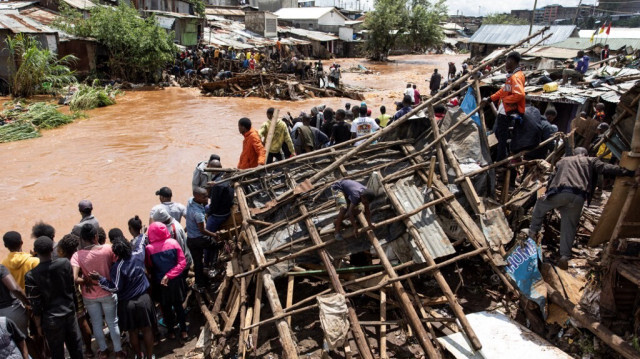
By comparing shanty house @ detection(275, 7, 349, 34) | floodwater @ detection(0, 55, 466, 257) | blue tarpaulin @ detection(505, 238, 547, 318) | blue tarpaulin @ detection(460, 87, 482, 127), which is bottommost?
floodwater @ detection(0, 55, 466, 257)

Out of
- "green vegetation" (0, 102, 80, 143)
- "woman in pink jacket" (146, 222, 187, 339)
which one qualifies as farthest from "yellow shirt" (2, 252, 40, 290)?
"green vegetation" (0, 102, 80, 143)

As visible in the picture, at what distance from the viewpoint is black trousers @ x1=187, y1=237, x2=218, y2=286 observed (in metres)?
5.39

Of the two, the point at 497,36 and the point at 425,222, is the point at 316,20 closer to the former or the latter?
the point at 497,36

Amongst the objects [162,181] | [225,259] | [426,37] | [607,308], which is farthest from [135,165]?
[426,37]

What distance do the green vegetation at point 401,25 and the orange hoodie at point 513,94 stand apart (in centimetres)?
3932

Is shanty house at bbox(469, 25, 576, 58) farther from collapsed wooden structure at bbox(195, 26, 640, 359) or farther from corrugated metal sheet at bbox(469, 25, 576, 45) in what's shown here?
collapsed wooden structure at bbox(195, 26, 640, 359)

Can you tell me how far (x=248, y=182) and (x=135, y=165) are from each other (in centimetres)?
765

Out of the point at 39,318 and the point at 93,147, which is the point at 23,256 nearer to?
the point at 39,318

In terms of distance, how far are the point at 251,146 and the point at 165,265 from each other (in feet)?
8.68

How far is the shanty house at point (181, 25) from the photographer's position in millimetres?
27859

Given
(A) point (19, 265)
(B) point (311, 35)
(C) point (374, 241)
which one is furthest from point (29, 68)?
(B) point (311, 35)

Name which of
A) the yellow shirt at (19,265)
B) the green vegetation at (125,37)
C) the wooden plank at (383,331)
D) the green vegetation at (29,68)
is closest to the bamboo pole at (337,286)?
the wooden plank at (383,331)

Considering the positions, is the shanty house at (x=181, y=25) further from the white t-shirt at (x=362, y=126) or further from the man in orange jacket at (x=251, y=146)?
the man in orange jacket at (x=251, y=146)

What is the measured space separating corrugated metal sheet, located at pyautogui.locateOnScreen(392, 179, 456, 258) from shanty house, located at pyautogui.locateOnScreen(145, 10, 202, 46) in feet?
89.6
